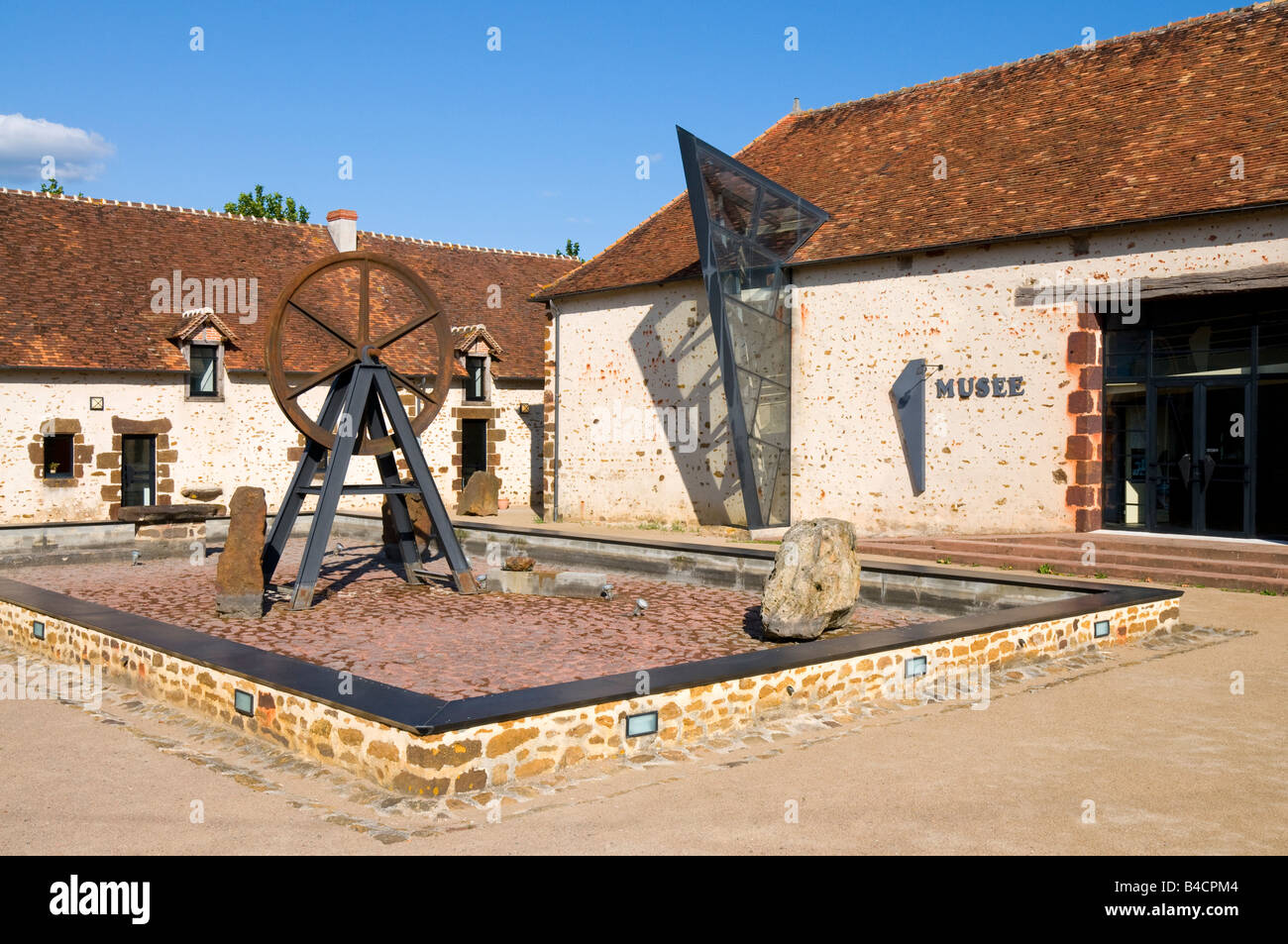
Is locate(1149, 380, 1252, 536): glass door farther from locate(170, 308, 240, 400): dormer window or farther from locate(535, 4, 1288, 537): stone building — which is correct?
locate(170, 308, 240, 400): dormer window

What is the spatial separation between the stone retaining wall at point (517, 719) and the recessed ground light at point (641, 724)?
0.03 metres

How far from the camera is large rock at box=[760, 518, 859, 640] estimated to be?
904cm

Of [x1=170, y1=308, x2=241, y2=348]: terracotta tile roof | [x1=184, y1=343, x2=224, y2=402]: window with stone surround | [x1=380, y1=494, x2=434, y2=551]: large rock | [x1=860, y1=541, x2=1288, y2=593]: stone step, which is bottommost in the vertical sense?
[x1=860, y1=541, x2=1288, y2=593]: stone step

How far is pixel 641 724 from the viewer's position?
6.32 meters

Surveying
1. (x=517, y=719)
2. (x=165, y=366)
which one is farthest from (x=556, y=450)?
(x=517, y=719)

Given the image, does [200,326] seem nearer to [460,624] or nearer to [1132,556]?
[460,624]

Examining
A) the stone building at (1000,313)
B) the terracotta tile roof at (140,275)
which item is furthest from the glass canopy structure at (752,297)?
the terracotta tile roof at (140,275)

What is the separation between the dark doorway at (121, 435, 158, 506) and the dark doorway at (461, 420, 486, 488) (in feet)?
22.1

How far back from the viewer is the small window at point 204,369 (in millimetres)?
22203

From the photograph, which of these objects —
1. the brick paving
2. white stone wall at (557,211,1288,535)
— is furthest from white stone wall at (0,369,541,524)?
the brick paving

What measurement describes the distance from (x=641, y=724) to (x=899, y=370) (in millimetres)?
11509

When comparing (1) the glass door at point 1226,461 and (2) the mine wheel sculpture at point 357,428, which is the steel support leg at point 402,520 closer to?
(2) the mine wheel sculpture at point 357,428

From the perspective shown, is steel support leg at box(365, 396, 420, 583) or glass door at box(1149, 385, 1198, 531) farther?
glass door at box(1149, 385, 1198, 531)
